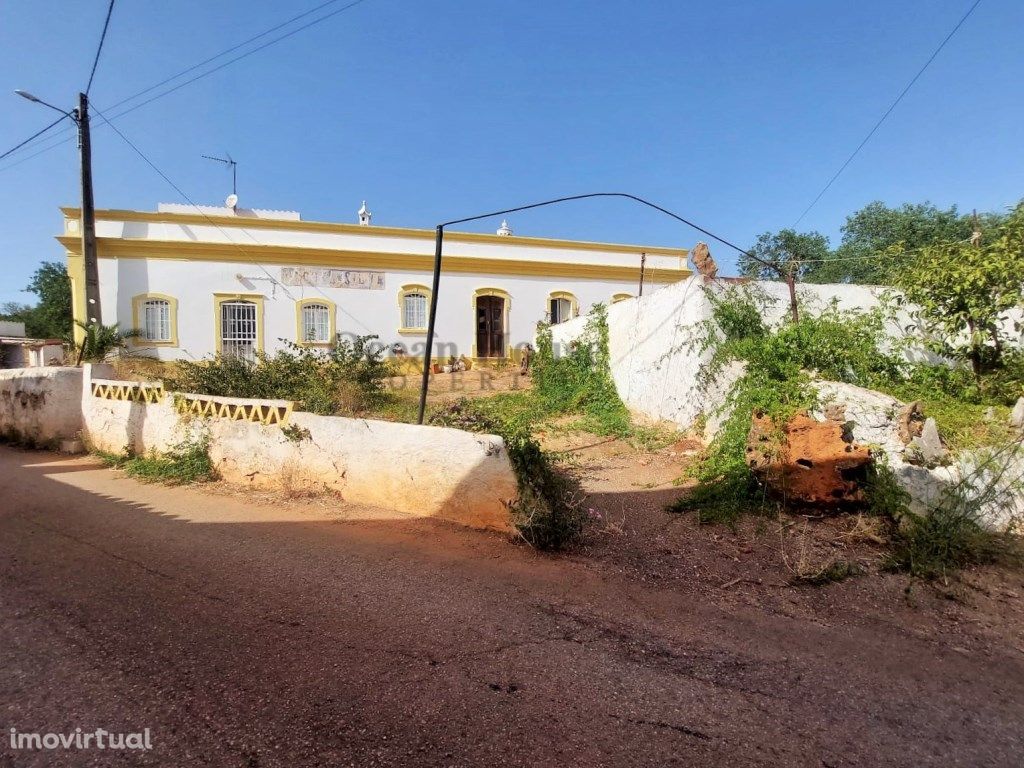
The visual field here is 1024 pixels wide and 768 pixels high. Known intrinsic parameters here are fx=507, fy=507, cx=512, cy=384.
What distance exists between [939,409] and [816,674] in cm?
414

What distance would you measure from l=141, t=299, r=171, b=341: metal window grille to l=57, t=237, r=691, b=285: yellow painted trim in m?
1.33

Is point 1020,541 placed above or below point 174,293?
below

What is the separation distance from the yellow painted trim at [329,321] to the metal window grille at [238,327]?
1.20m

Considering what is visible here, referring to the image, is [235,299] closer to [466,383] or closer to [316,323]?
[316,323]

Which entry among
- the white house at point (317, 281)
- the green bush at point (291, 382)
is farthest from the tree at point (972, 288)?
the white house at point (317, 281)

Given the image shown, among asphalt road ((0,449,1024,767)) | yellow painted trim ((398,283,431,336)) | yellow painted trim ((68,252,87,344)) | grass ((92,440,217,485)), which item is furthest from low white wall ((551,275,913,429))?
yellow painted trim ((68,252,87,344))

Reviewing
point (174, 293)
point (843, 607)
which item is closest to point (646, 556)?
point (843, 607)

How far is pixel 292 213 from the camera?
17.4m

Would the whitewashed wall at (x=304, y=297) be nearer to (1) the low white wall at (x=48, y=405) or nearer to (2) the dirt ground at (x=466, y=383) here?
(2) the dirt ground at (x=466, y=383)

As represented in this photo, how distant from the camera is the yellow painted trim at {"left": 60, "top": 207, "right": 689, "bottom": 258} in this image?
14.2 meters

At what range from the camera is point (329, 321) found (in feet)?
51.0

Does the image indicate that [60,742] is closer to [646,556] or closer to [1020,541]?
[646,556]

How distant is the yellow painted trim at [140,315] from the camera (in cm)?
1409

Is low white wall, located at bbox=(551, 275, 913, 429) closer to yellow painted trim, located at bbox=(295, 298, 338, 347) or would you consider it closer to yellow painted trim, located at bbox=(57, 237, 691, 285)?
yellow painted trim, located at bbox=(57, 237, 691, 285)
